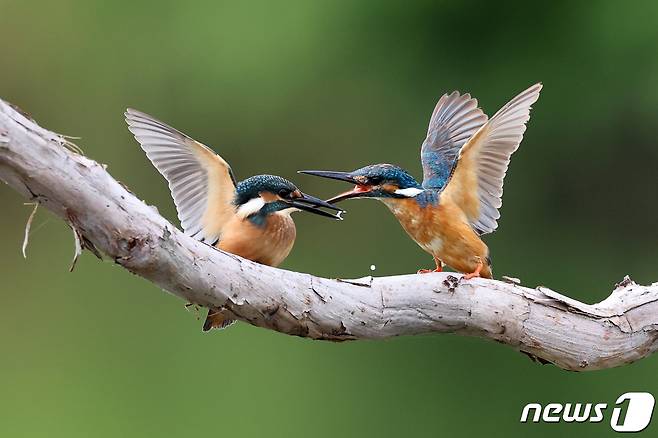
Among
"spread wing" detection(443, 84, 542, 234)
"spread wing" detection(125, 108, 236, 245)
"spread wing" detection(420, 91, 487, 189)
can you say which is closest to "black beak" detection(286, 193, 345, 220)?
"spread wing" detection(125, 108, 236, 245)

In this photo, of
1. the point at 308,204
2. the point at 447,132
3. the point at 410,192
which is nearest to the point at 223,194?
the point at 308,204

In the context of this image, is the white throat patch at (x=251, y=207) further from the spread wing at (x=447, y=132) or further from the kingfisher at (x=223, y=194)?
the spread wing at (x=447, y=132)

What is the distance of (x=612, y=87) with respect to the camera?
24.9ft

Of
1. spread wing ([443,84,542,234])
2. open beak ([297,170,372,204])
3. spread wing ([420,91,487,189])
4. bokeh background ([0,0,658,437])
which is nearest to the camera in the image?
open beak ([297,170,372,204])

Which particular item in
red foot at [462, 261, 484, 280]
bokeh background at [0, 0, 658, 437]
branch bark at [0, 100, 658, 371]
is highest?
bokeh background at [0, 0, 658, 437]

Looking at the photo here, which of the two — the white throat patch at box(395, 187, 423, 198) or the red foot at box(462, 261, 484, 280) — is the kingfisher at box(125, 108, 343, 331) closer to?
the white throat patch at box(395, 187, 423, 198)

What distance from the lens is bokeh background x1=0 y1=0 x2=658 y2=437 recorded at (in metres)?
5.64

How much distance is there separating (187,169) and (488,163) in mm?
623

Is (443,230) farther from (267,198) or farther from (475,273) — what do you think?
(267,198)

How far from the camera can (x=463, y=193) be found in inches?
88.0

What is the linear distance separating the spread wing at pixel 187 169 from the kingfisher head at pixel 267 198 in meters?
0.03

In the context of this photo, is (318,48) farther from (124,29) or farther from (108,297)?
(108,297)

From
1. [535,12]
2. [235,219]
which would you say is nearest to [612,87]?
[535,12]

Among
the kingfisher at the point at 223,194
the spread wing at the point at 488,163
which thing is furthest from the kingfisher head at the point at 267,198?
the spread wing at the point at 488,163
